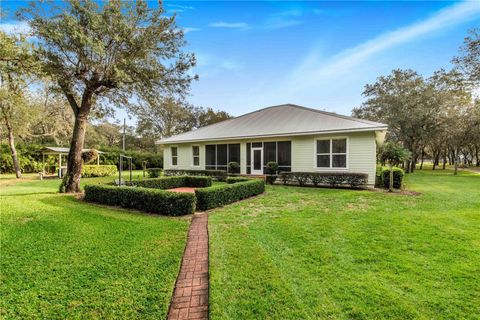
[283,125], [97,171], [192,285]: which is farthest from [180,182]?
[97,171]

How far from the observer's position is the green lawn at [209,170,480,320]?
2.54 m

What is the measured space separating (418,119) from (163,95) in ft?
82.3

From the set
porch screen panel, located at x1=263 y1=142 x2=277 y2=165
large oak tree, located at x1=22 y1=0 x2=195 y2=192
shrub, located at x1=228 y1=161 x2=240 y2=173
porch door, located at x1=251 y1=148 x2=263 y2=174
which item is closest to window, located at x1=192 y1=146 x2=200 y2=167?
shrub, located at x1=228 y1=161 x2=240 y2=173

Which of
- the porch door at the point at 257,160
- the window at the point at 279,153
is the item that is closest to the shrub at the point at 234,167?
the porch door at the point at 257,160

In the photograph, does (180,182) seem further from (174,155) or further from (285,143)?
(174,155)

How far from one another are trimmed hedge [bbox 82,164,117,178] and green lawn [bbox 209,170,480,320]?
16.3 meters

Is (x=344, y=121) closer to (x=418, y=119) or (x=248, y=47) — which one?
(x=248, y=47)

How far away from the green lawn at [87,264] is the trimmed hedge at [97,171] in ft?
44.0

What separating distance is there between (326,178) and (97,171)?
17686 mm

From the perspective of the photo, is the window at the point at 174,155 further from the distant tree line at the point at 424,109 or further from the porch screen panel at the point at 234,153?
the distant tree line at the point at 424,109

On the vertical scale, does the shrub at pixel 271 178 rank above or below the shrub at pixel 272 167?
below

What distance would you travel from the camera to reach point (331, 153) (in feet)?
41.8

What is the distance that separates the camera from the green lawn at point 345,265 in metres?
2.54

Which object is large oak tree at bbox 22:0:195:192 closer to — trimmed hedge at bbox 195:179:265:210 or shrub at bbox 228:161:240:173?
trimmed hedge at bbox 195:179:265:210
